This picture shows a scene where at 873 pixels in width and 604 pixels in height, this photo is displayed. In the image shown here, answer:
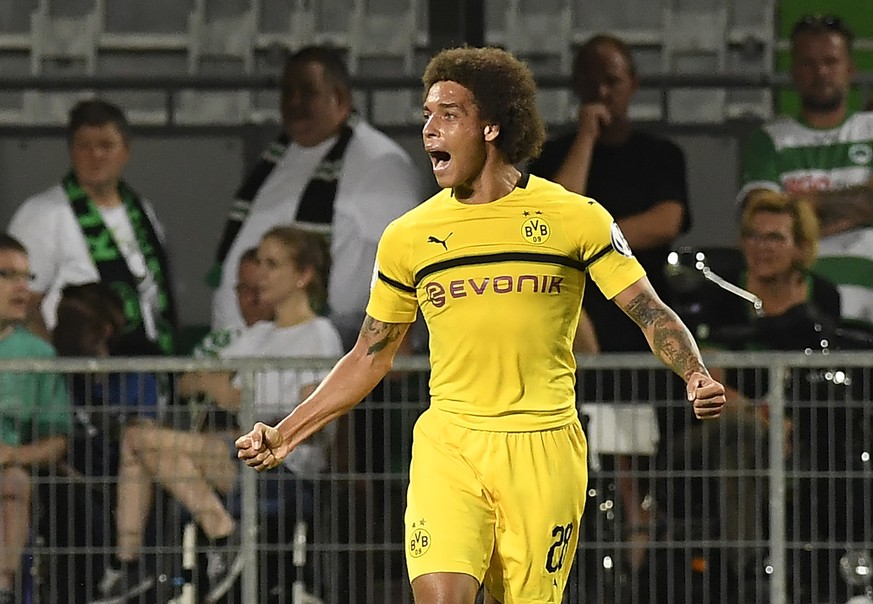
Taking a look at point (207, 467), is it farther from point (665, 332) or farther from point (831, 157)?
point (831, 157)

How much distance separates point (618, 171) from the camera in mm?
9312

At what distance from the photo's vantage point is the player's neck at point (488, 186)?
546 cm

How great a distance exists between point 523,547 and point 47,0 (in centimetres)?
607

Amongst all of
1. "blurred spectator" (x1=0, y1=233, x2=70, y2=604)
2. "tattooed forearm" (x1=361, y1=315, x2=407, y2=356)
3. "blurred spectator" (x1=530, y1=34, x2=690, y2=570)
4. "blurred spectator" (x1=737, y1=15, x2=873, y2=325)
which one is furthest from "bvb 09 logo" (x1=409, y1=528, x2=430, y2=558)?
"blurred spectator" (x1=737, y1=15, x2=873, y2=325)

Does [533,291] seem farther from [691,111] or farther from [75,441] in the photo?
[691,111]

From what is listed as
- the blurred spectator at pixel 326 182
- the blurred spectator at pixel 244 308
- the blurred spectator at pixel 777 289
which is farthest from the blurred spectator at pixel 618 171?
the blurred spectator at pixel 244 308

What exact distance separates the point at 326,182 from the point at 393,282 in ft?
13.7

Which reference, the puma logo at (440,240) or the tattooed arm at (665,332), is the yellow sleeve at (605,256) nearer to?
the tattooed arm at (665,332)

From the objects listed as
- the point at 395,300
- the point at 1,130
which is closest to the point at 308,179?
the point at 1,130

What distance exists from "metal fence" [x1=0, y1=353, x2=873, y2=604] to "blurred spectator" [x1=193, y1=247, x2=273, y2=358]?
3.93 feet

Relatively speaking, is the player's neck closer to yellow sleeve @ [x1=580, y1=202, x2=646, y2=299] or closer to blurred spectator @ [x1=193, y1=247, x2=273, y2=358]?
yellow sleeve @ [x1=580, y1=202, x2=646, y2=299]

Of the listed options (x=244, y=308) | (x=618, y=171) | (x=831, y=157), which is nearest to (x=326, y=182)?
(x=244, y=308)

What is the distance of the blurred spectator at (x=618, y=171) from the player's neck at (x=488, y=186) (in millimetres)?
3682

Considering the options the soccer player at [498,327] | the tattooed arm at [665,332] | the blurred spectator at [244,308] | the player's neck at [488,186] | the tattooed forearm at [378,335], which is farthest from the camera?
the blurred spectator at [244,308]
